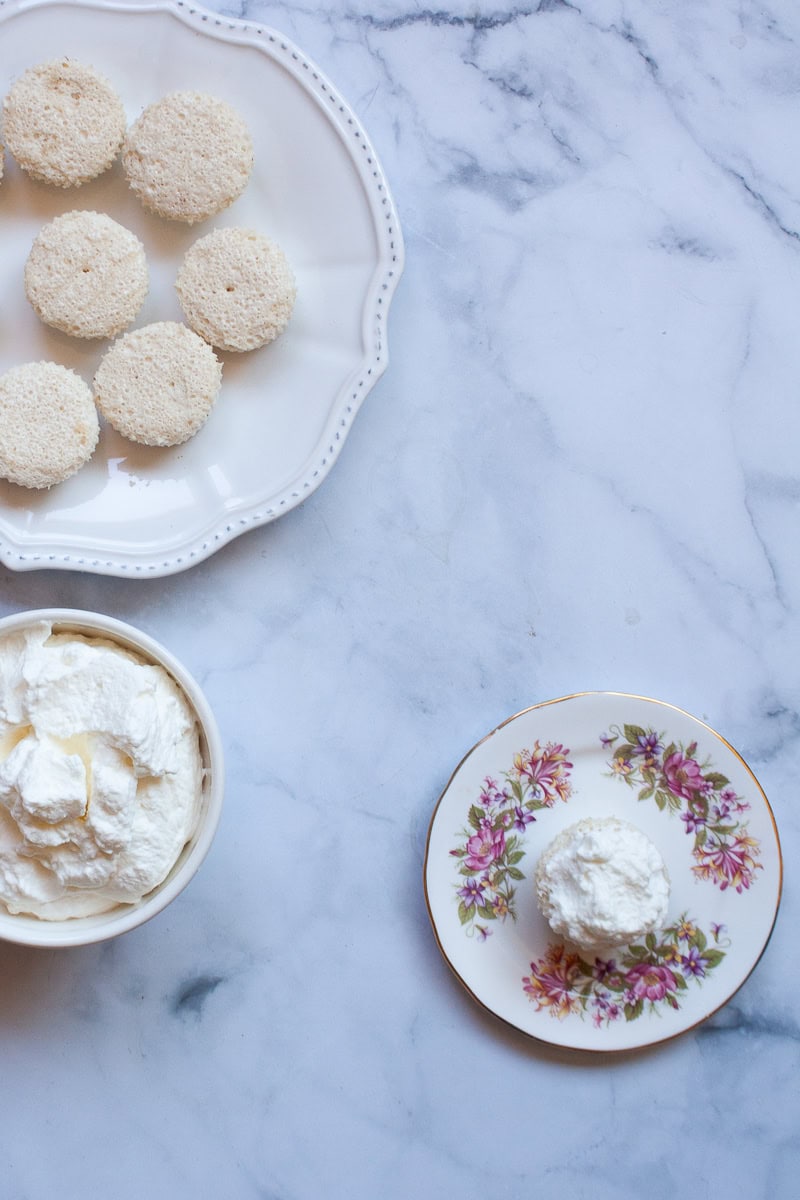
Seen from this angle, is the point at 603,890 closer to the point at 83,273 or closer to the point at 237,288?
the point at 237,288

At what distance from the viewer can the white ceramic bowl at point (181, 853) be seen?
1.09m

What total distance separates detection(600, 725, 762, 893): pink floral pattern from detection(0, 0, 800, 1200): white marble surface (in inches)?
3.1

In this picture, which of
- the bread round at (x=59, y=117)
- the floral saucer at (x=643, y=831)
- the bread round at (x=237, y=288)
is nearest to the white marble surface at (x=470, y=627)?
the floral saucer at (x=643, y=831)

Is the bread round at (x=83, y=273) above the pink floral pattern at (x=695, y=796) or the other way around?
above

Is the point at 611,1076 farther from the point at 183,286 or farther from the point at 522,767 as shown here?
the point at 183,286

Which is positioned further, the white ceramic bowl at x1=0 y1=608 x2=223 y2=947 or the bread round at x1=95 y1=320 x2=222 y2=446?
the bread round at x1=95 y1=320 x2=222 y2=446

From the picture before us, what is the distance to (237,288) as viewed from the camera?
119 centimetres

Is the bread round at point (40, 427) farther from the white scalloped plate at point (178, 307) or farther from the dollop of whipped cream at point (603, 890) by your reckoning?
the dollop of whipped cream at point (603, 890)

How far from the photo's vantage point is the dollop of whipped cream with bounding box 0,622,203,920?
1.06 m

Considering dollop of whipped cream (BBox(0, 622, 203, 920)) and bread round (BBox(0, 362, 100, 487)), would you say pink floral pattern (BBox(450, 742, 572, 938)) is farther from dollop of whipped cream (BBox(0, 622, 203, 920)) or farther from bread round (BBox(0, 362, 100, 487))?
bread round (BBox(0, 362, 100, 487))

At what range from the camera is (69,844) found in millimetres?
1079

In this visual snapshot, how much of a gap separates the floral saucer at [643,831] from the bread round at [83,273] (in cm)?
72

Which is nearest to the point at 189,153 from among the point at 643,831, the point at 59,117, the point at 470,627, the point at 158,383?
the point at 59,117

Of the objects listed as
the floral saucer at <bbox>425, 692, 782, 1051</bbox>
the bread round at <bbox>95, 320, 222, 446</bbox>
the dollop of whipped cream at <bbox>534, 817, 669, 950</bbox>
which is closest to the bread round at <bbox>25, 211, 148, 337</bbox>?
the bread round at <bbox>95, 320, 222, 446</bbox>
